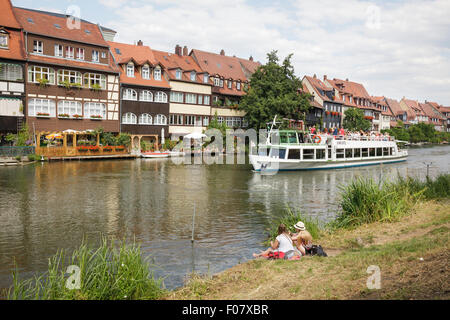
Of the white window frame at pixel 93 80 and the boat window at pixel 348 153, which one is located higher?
the white window frame at pixel 93 80

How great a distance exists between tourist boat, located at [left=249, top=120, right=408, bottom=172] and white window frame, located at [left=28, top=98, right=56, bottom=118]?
20.1 metres

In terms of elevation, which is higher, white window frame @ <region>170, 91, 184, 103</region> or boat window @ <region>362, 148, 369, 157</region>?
white window frame @ <region>170, 91, 184, 103</region>

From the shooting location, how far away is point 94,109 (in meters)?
45.7

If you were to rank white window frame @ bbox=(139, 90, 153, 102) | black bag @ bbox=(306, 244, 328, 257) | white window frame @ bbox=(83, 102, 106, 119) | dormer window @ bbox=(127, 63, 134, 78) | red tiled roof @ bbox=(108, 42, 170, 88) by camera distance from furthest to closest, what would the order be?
white window frame @ bbox=(139, 90, 153, 102) < dormer window @ bbox=(127, 63, 134, 78) < red tiled roof @ bbox=(108, 42, 170, 88) < white window frame @ bbox=(83, 102, 106, 119) < black bag @ bbox=(306, 244, 328, 257)

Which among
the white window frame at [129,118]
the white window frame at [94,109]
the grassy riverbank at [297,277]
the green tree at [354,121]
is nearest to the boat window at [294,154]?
the white window frame at [129,118]

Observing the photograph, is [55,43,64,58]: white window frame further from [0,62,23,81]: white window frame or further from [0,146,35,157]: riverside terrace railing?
[0,146,35,157]: riverside terrace railing

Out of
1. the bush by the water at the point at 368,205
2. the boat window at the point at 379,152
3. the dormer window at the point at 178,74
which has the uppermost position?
the dormer window at the point at 178,74

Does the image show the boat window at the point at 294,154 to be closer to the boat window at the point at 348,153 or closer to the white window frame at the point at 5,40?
the boat window at the point at 348,153

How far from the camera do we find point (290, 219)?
1325cm

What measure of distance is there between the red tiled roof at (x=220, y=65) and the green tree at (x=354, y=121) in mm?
30135

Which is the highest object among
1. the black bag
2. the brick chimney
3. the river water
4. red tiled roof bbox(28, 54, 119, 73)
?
the brick chimney

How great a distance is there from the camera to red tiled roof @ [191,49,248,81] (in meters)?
60.7

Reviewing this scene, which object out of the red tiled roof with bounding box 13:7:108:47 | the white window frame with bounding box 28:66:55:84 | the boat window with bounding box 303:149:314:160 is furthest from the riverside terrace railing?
the boat window with bounding box 303:149:314:160

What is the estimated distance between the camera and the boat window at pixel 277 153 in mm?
38438
